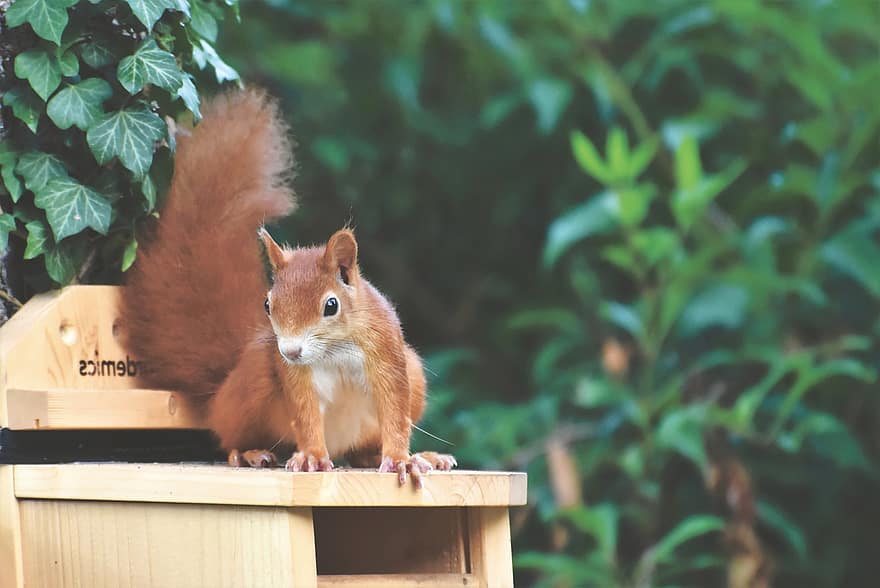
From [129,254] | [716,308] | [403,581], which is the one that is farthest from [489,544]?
[716,308]

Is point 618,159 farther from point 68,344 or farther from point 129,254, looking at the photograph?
point 68,344

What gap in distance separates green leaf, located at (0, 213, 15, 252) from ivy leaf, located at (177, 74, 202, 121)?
0.94 ft

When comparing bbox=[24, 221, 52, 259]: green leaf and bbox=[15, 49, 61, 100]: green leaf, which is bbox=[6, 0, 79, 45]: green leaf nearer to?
bbox=[15, 49, 61, 100]: green leaf

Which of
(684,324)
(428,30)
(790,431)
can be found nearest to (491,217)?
(428,30)

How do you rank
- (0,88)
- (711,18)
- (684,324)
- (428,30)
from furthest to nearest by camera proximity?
(428,30)
(711,18)
(684,324)
(0,88)

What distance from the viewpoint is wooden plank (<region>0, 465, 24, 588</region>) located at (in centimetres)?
162

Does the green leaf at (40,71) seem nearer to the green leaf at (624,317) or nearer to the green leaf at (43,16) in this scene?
the green leaf at (43,16)

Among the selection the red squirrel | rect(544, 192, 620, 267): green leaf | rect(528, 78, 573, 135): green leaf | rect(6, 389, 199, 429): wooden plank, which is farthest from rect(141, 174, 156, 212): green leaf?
rect(528, 78, 573, 135): green leaf

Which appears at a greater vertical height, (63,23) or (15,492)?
(63,23)

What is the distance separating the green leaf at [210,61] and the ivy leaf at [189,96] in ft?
0.42

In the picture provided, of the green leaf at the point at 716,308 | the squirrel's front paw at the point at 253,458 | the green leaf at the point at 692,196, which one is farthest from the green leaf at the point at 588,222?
the squirrel's front paw at the point at 253,458

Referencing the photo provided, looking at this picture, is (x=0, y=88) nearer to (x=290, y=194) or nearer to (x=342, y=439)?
(x=290, y=194)

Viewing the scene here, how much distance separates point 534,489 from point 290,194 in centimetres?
155

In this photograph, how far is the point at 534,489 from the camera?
323cm
